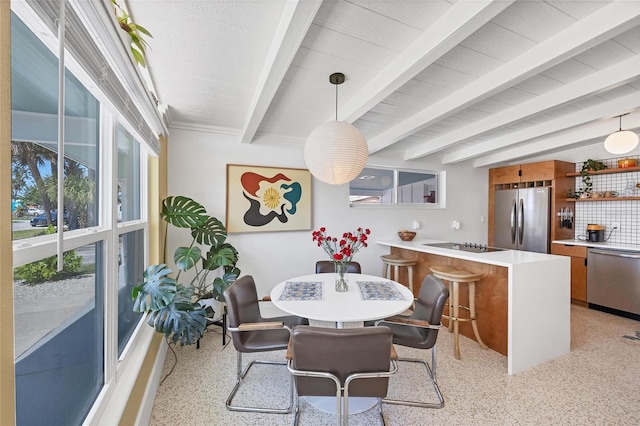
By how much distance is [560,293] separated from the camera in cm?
250

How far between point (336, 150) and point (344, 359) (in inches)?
52.3

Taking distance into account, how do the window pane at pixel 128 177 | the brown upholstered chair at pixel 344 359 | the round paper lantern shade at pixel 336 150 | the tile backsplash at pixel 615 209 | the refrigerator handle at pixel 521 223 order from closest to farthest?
the brown upholstered chair at pixel 344 359 → the window pane at pixel 128 177 → the round paper lantern shade at pixel 336 150 → the tile backsplash at pixel 615 209 → the refrigerator handle at pixel 521 223

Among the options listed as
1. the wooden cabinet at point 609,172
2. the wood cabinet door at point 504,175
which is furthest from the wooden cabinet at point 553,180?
the wooden cabinet at point 609,172

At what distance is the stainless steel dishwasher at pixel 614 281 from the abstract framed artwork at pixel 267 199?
3.89 metres

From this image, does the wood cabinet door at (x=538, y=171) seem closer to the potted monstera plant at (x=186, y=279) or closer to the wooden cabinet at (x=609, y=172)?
the wooden cabinet at (x=609, y=172)

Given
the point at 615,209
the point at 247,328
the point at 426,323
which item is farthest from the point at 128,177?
the point at 615,209

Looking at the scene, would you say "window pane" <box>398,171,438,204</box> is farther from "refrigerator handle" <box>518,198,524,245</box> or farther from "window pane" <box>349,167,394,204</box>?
"refrigerator handle" <box>518,198,524,245</box>

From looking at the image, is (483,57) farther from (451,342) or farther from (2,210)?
(451,342)

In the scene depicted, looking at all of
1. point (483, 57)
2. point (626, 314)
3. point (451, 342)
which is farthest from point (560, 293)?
point (483, 57)

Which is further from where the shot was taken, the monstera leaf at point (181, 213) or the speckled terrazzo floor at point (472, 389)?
the monstera leaf at point (181, 213)

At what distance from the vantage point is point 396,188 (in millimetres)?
4473

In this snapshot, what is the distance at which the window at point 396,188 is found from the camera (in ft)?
13.9

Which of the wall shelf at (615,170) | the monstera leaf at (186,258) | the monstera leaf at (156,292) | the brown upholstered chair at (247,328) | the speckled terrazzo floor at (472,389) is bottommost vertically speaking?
the speckled terrazzo floor at (472,389)

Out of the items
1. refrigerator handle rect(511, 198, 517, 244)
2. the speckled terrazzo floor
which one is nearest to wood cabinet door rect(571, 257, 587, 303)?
refrigerator handle rect(511, 198, 517, 244)
